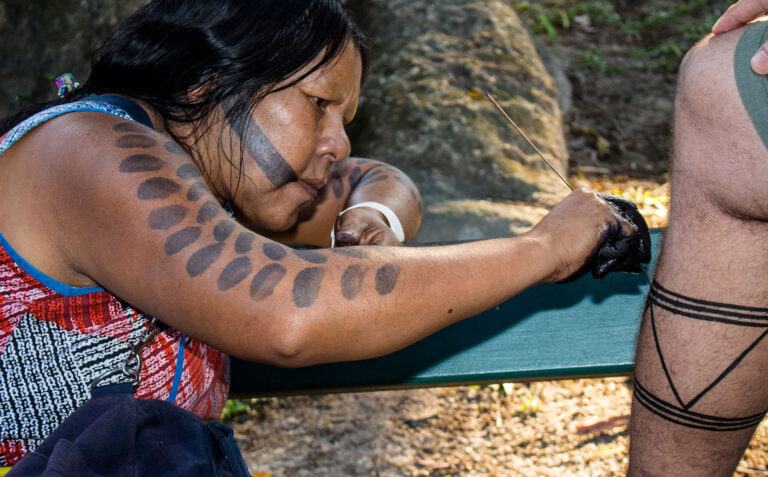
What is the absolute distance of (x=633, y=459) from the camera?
1.54 meters

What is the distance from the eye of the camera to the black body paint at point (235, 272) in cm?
124

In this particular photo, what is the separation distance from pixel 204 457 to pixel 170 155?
0.61m

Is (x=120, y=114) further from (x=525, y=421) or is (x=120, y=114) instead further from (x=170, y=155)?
(x=525, y=421)

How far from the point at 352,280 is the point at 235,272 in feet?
0.72

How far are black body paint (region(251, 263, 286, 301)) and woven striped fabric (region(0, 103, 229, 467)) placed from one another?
0.38m

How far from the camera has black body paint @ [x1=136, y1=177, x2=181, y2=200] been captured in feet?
4.12

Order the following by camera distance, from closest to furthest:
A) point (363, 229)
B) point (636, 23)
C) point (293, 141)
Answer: point (293, 141) < point (363, 229) < point (636, 23)

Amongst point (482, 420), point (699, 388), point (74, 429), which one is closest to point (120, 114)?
point (74, 429)

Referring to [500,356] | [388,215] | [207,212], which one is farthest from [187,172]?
[500,356]

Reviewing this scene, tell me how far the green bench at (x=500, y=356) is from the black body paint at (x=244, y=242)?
2.16 ft

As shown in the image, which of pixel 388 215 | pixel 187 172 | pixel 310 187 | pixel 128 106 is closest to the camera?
pixel 187 172

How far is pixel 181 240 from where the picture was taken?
1.25 meters

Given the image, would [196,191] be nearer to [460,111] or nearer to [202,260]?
[202,260]

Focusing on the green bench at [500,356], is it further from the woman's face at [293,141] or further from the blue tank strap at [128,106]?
the blue tank strap at [128,106]
